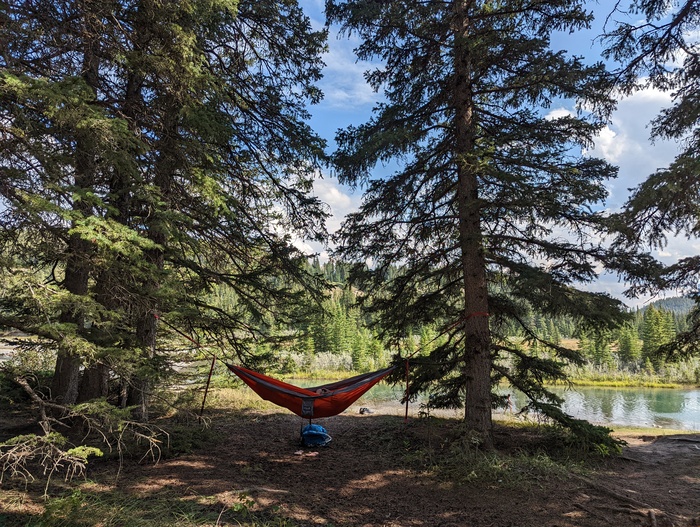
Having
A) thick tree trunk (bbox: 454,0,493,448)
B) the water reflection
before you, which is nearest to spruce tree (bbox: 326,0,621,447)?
thick tree trunk (bbox: 454,0,493,448)

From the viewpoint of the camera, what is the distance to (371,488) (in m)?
3.36

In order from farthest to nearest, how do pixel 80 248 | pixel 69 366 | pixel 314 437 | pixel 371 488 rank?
1. pixel 314 437
2. pixel 69 366
3. pixel 371 488
4. pixel 80 248

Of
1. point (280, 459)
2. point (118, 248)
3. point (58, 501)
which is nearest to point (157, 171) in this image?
point (118, 248)

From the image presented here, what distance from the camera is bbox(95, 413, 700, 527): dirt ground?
2770mm

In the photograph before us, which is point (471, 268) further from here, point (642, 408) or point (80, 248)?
point (642, 408)

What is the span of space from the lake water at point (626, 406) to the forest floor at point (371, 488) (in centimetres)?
409

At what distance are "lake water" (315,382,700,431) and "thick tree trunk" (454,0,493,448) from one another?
4192 millimetres

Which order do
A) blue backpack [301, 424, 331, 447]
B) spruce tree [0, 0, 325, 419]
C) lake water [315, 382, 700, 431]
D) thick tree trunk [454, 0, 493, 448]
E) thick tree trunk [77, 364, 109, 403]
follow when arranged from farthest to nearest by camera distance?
lake water [315, 382, 700, 431] < blue backpack [301, 424, 331, 447] < thick tree trunk [77, 364, 109, 403] < thick tree trunk [454, 0, 493, 448] < spruce tree [0, 0, 325, 419]

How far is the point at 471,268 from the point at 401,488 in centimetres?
243

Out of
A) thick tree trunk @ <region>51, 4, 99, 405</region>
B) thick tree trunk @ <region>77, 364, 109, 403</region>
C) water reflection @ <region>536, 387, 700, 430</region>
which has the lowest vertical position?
water reflection @ <region>536, 387, 700, 430</region>

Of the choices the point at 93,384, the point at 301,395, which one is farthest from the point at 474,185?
the point at 93,384

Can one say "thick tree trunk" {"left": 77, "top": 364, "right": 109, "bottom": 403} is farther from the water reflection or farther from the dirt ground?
the water reflection

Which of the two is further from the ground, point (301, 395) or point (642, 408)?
point (301, 395)

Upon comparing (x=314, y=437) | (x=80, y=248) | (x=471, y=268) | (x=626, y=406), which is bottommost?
(x=626, y=406)
